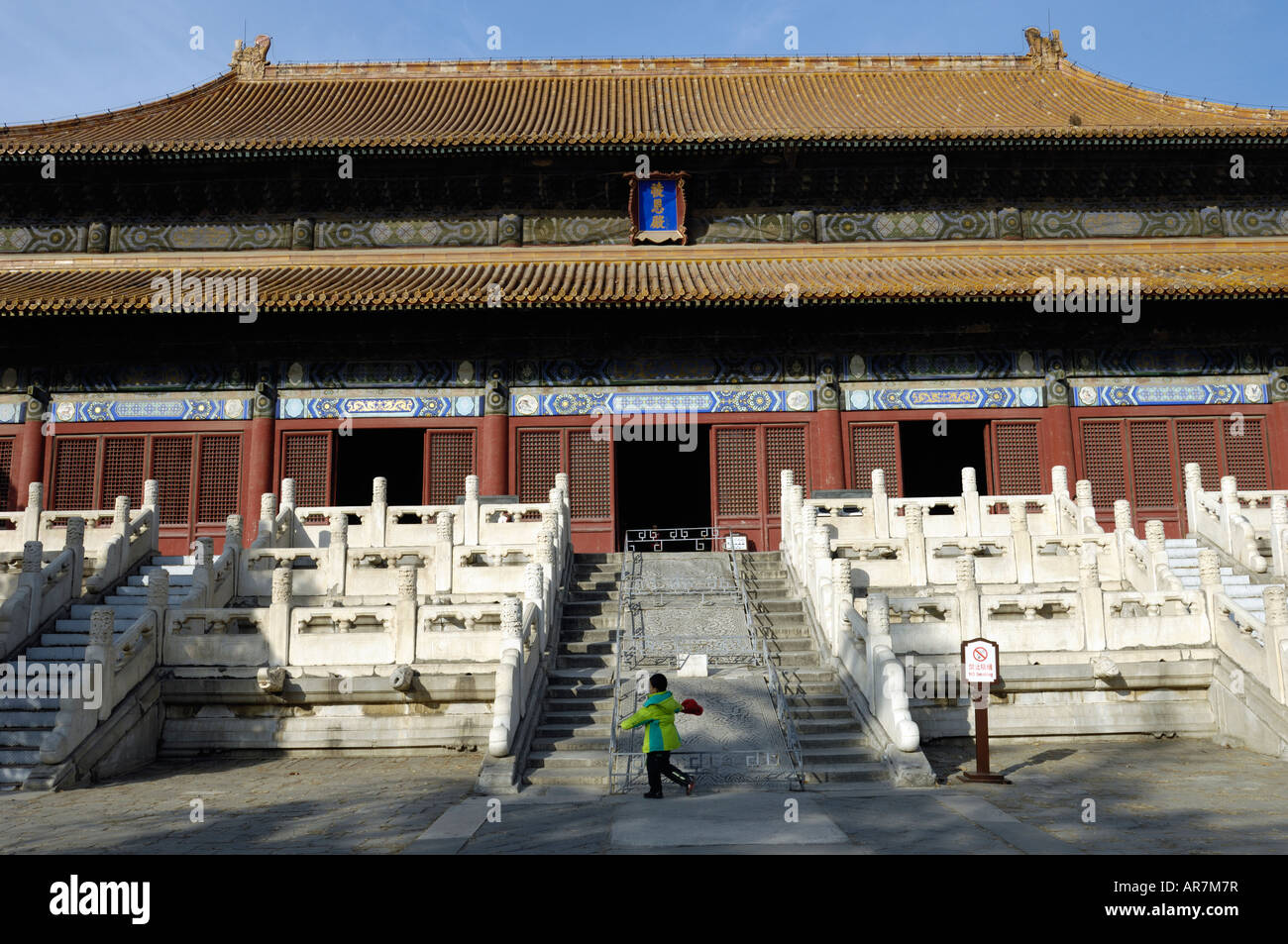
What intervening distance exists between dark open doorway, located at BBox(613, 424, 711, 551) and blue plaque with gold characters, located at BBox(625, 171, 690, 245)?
21.8 ft

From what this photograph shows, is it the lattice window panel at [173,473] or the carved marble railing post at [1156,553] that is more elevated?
the lattice window panel at [173,473]

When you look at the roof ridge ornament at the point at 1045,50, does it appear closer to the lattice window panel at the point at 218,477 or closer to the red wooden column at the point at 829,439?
the red wooden column at the point at 829,439

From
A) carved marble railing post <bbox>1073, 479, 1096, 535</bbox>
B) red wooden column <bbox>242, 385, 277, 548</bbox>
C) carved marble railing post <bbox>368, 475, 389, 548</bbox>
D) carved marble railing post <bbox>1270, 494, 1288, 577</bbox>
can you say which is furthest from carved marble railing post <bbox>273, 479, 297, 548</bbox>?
carved marble railing post <bbox>1270, 494, 1288, 577</bbox>

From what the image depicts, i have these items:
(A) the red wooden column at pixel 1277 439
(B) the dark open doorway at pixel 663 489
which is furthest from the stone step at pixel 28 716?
(A) the red wooden column at pixel 1277 439

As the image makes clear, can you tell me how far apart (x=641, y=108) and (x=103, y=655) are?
18.8 m

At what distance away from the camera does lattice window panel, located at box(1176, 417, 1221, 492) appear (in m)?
18.1

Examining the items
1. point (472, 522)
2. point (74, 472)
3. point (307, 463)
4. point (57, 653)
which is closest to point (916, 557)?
point (472, 522)

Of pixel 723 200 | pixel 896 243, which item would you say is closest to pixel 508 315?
pixel 723 200

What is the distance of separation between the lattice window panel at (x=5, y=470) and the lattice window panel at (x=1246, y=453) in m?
21.5

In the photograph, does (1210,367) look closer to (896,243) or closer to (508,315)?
(896,243)

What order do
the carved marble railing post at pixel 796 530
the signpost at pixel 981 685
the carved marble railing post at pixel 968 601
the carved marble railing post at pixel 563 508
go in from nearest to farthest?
the signpost at pixel 981 685, the carved marble railing post at pixel 968 601, the carved marble railing post at pixel 796 530, the carved marble railing post at pixel 563 508

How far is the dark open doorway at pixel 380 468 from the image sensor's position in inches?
906

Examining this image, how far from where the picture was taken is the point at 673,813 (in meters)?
7.72

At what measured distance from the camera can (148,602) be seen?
11.0m
